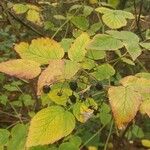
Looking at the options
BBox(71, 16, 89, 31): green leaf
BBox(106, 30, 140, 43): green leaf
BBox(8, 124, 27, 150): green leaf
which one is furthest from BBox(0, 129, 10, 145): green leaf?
BBox(71, 16, 89, 31): green leaf

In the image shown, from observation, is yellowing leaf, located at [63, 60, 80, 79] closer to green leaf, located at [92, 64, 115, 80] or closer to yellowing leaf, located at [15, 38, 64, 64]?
yellowing leaf, located at [15, 38, 64, 64]

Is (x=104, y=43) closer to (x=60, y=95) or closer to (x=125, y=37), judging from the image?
(x=125, y=37)

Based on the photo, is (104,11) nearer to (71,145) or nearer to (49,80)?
(71,145)

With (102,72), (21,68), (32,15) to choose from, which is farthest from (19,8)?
(21,68)

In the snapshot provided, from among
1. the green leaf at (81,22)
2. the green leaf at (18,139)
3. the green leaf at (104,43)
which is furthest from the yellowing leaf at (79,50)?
the green leaf at (81,22)

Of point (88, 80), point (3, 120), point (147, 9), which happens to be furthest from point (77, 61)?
point (147, 9)
